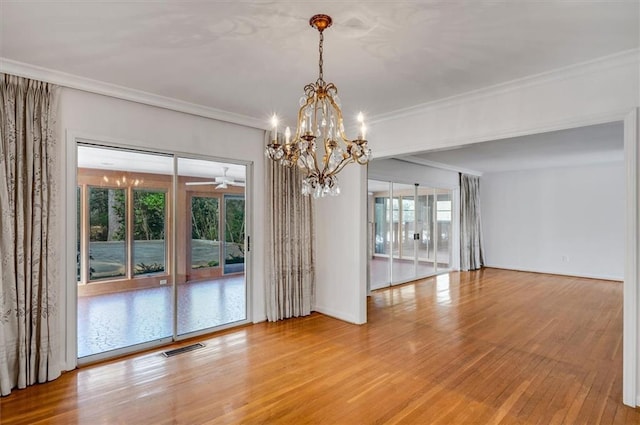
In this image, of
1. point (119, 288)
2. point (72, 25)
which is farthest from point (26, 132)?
point (119, 288)

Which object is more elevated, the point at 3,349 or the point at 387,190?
the point at 387,190

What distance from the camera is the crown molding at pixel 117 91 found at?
2.97m

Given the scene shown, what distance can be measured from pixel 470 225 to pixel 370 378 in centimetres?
728

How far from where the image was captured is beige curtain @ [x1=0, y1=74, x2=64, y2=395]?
9.56 ft

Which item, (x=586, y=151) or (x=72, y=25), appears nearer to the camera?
(x=72, y=25)

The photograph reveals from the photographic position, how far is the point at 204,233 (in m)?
4.51

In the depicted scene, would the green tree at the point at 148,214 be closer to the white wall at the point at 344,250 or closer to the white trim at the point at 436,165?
the white wall at the point at 344,250

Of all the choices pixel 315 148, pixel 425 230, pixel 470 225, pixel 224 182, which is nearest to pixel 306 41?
pixel 315 148

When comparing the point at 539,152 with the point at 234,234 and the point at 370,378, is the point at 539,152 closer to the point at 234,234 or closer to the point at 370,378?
the point at 370,378

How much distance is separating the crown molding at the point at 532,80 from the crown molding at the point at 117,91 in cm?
207

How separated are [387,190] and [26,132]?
5983 millimetres

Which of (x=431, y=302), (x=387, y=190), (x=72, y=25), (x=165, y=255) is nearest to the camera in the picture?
(x=72, y=25)

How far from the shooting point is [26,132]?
3.04 m

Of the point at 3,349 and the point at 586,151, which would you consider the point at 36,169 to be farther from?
the point at 586,151
